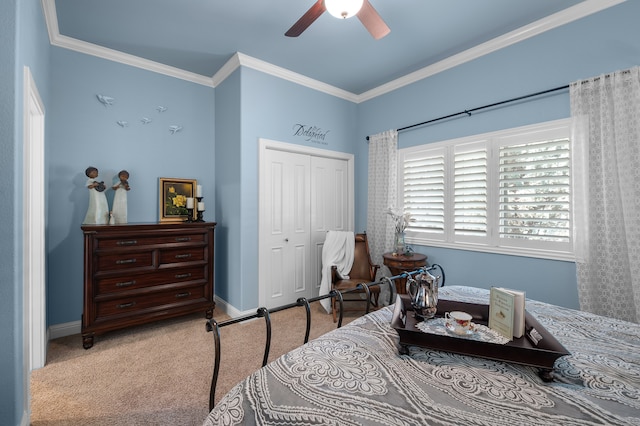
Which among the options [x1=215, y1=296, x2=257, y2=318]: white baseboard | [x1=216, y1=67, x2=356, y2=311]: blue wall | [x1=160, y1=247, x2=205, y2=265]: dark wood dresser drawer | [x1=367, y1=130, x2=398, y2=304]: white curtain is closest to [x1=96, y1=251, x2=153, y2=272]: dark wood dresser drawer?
[x1=160, y1=247, x2=205, y2=265]: dark wood dresser drawer

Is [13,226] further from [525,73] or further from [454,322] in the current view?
[525,73]

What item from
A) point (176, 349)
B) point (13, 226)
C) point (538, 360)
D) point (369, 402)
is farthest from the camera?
point (176, 349)

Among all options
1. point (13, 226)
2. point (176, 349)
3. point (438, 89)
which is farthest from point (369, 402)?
point (438, 89)

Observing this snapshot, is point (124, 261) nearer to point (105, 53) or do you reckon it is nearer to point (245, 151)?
point (245, 151)

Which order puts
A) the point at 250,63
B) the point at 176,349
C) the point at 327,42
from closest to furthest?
the point at 176,349 → the point at 327,42 → the point at 250,63

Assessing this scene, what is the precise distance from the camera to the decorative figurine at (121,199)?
9.78 feet

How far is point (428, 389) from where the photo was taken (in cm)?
86

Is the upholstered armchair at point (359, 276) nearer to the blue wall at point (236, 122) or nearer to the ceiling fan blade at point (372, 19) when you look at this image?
the blue wall at point (236, 122)

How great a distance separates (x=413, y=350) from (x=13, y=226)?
6.44 ft

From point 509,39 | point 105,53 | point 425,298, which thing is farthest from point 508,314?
point 105,53

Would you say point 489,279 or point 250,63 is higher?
point 250,63

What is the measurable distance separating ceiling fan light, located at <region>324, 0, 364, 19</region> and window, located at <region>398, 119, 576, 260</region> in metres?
1.97

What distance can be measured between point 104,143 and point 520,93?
433 cm

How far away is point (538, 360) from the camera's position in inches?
36.8
